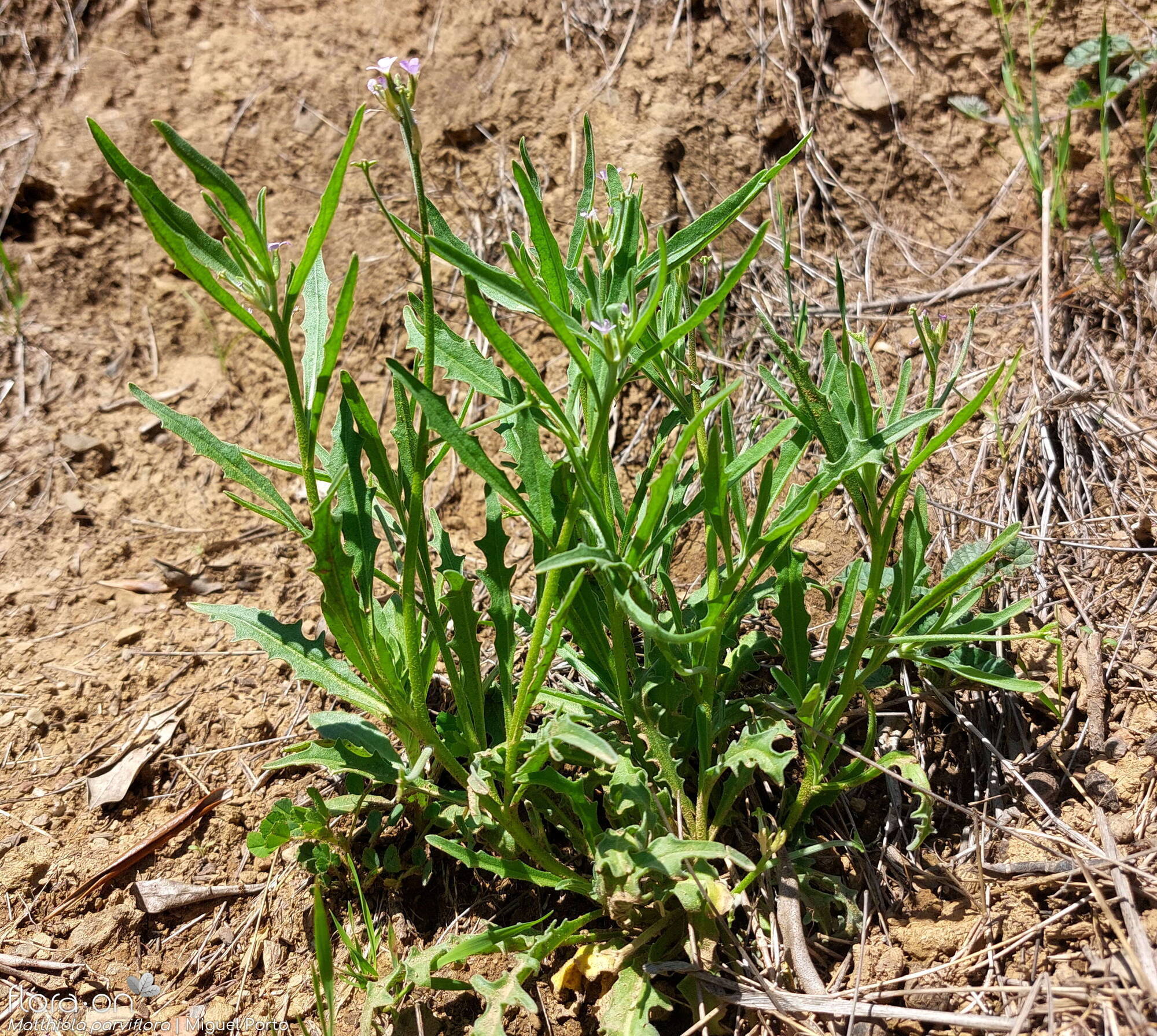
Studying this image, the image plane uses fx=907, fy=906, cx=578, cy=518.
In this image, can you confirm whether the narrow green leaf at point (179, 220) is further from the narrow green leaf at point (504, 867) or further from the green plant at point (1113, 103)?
the green plant at point (1113, 103)

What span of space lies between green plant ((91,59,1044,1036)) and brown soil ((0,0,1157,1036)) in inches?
8.4

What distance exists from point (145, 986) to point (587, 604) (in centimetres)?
119

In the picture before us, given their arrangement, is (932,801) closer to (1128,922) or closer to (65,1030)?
(1128,922)

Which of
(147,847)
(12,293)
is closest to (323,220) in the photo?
(147,847)

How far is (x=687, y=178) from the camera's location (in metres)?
2.89

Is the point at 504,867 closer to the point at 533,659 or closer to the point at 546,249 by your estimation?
the point at 533,659

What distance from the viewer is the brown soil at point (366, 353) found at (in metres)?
1.84

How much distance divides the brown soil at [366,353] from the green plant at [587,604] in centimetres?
21

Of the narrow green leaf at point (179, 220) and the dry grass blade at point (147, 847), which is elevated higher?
the narrow green leaf at point (179, 220)

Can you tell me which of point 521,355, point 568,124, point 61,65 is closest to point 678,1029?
point 521,355

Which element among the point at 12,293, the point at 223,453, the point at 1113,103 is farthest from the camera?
the point at 12,293

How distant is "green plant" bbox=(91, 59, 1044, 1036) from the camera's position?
4.50ft

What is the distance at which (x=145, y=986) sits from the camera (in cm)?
182

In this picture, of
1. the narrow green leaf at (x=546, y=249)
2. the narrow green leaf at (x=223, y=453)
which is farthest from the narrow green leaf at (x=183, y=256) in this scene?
the narrow green leaf at (x=546, y=249)
